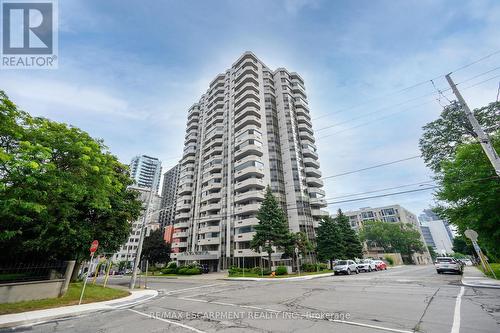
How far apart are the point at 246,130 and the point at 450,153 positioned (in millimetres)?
33744

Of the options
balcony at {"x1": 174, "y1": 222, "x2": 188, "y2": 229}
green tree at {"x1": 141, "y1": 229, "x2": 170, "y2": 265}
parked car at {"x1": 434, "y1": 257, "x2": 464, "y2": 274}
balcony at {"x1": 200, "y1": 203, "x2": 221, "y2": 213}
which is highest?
balcony at {"x1": 200, "y1": 203, "x2": 221, "y2": 213}

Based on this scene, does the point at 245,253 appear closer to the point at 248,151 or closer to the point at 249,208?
the point at 249,208

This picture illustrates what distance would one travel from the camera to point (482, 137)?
29.8 feet

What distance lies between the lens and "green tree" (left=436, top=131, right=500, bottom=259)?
1334 cm

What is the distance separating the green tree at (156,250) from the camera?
52.7m

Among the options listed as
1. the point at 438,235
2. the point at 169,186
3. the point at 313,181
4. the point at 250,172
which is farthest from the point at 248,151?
the point at 438,235

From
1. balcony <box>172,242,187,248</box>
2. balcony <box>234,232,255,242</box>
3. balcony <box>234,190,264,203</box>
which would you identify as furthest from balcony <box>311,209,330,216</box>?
balcony <box>172,242,187,248</box>

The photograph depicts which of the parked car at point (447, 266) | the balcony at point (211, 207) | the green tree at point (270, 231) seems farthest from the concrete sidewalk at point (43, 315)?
the balcony at point (211, 207)

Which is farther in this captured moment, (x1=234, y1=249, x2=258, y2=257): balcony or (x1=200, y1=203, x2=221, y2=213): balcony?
(x1=200, y1=203, x2=221, y2=213): balcony

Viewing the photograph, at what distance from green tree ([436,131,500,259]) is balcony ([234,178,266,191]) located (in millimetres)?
29535

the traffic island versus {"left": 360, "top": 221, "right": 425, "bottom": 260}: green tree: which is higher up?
{"left": 360, "top": 221, "right": 425, "bottom": 260}: green tree

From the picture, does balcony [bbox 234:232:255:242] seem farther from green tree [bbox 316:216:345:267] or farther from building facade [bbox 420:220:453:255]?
building facade [bbox 420:220:453:255]

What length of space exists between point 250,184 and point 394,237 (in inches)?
2249

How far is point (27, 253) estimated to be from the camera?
1378 centimetres
